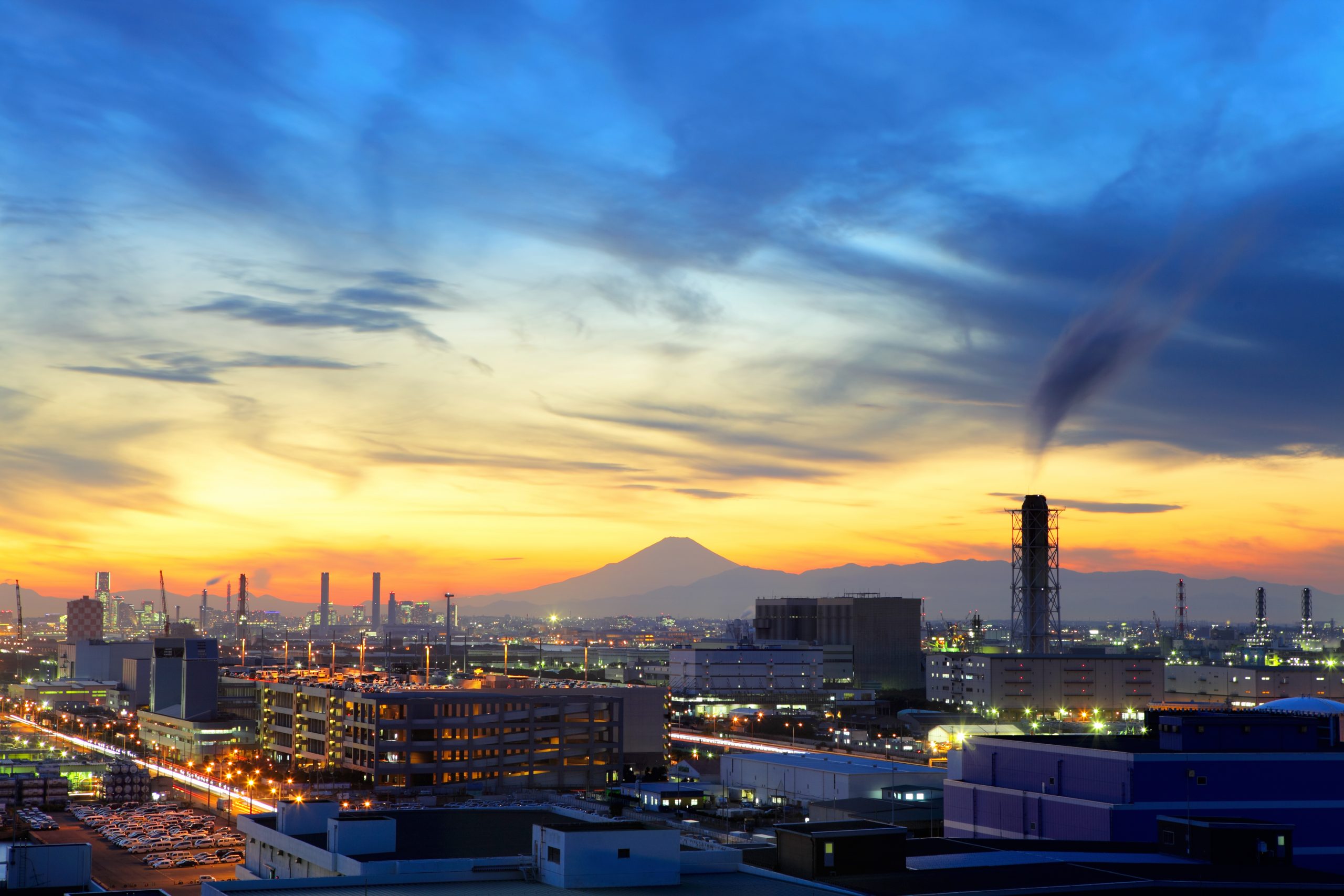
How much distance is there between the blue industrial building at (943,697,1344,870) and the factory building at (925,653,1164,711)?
88.0 m

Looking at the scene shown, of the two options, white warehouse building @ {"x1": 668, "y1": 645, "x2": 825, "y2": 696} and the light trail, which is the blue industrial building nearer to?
the light trail

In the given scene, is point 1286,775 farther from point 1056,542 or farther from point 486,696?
point 1056,542

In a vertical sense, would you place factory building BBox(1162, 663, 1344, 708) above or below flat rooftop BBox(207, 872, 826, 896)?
below

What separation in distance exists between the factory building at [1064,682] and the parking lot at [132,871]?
310ft

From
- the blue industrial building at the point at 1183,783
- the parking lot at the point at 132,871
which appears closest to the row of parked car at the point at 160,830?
the parking lot at the point at 132,871

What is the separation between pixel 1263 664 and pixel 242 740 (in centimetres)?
12806

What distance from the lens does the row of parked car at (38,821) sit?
70.7m

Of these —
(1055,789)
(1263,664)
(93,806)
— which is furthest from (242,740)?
(1263,664)

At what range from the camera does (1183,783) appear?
49.2 metres

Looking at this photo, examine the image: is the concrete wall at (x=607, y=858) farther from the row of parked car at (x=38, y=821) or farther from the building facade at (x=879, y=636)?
the building facade at (x=879, y=636)

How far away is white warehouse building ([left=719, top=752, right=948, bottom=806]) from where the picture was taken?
222 feet

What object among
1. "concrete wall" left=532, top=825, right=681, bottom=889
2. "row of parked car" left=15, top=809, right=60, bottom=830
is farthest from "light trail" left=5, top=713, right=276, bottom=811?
"concrete wall" left=532, top=825, right=681, bottom=889

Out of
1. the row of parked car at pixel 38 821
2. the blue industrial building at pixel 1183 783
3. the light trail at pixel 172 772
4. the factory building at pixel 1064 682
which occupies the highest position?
the blue industrial building at pixel 1183 783

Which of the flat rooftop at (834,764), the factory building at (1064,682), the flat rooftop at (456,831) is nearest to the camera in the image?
the flat rooftop at (456,831)
